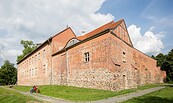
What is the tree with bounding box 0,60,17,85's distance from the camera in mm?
58434

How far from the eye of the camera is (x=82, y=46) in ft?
67.8

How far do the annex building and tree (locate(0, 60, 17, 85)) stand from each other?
109ft

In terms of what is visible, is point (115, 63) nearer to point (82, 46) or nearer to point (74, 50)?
point (82, 46)

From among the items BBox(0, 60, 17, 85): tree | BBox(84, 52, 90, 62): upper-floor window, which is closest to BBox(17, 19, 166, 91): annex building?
BBox(84, 52, 90, 62): upper-floor window

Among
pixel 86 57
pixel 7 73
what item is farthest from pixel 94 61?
pixel 7 73

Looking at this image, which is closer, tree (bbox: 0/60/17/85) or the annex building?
the annex building

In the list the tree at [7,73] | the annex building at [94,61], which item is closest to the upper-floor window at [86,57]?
the annex building at [94,61]

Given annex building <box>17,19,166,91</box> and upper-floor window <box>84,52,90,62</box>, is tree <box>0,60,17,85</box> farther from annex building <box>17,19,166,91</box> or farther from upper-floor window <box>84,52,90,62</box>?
upper-floor window <box>84,52,90,62</box>

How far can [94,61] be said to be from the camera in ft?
60.4

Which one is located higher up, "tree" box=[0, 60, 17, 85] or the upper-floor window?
the upper-floor window

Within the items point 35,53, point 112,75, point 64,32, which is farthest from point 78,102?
point 35,53

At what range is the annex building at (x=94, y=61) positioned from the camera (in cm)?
1702

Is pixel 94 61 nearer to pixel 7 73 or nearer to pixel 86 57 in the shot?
pixel 86 57

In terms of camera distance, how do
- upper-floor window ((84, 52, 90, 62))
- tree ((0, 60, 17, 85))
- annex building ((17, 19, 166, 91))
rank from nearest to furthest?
annex building ((17, 19, 166, 91)) < upper-floor window ((84, 52, 90, 62)) < tree ((0, 60, 17, 85))
